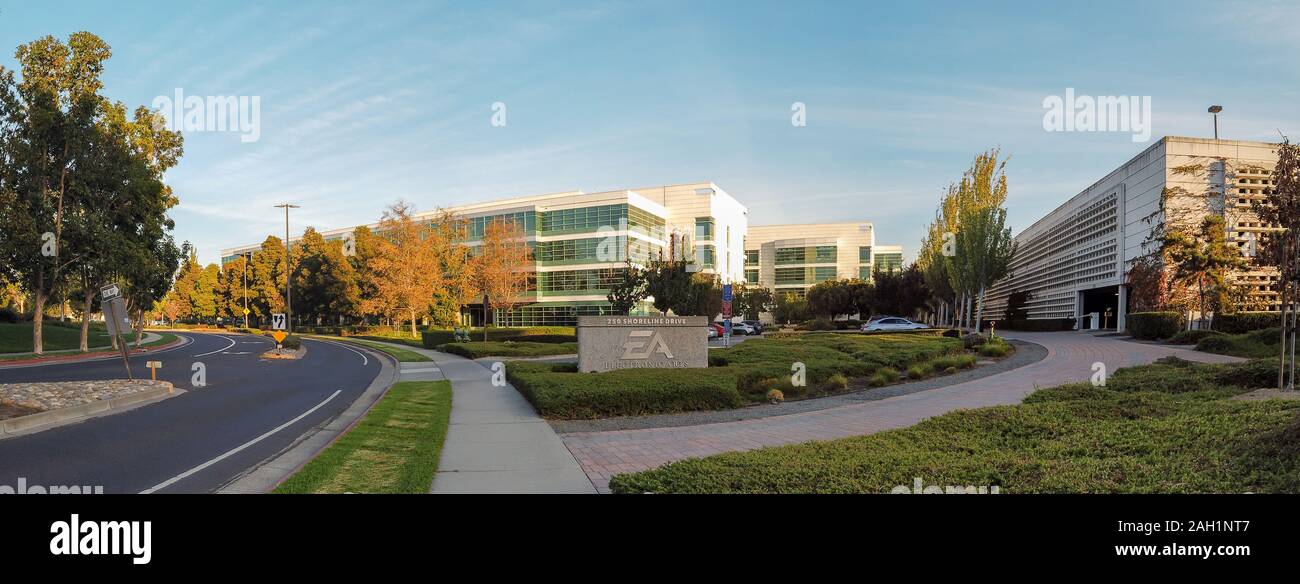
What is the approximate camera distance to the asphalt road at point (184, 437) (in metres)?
7.08

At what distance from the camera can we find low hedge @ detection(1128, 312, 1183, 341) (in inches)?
1031

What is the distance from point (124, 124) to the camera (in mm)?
33500

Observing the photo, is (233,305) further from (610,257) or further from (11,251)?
(11,251)

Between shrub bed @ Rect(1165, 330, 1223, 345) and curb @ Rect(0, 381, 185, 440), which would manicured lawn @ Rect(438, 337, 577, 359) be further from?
shrub bed @ Rect(1165, 330, 1223, 345)

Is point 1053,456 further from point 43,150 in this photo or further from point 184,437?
point 43,150

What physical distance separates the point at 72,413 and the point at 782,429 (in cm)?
1278

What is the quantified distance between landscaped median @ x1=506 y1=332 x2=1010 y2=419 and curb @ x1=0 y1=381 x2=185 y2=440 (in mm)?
7932

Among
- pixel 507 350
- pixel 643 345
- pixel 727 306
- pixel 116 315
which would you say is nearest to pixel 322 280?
pixel 507 350

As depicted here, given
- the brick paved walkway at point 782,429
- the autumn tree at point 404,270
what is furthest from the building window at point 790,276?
the brick paved walkway at point 782,429

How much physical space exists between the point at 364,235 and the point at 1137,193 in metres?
61.4

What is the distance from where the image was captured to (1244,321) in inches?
967

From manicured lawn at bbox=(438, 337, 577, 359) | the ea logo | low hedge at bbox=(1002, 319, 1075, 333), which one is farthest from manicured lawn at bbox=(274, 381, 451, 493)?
low hedge at bbox=(1002, 319, 1075, 333)
